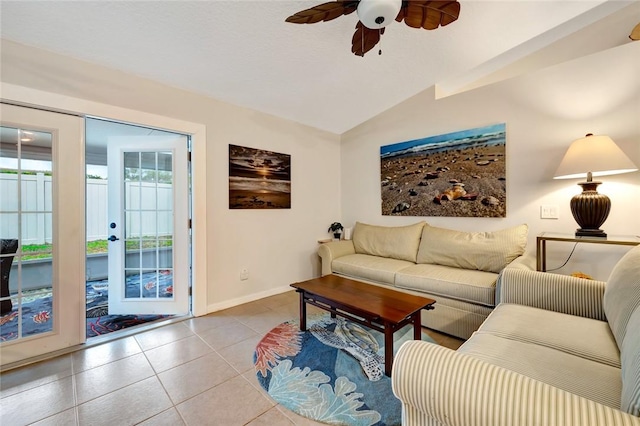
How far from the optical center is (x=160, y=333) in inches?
94.5

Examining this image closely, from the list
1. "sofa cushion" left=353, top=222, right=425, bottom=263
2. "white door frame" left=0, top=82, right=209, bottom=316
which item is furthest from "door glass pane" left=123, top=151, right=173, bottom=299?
"sofa cushion" left=353, top=222, right=425, bottom=263

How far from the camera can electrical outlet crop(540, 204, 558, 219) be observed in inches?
100

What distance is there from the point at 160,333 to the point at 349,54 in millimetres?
3053

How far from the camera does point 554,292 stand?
1.69 m

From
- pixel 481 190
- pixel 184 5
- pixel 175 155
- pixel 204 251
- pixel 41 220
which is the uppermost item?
pixel 184 5

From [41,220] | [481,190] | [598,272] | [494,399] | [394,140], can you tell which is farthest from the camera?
[394,140]

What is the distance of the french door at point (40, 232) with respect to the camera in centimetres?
191

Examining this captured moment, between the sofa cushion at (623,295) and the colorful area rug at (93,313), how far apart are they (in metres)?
3.33

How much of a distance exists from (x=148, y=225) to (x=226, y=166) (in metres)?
1.02

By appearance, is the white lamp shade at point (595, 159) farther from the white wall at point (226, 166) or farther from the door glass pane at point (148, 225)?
the door glass pane at point (148, 225)

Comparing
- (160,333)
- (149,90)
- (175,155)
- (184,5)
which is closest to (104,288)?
(160,333)

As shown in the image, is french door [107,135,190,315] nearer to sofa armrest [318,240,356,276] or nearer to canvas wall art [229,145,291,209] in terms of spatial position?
canvas wall art [229,145,291,209]

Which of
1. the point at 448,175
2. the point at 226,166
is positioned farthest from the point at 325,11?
the point at 448,175

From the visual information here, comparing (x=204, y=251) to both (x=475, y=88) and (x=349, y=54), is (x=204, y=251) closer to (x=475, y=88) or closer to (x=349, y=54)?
(x=349, y=54)
